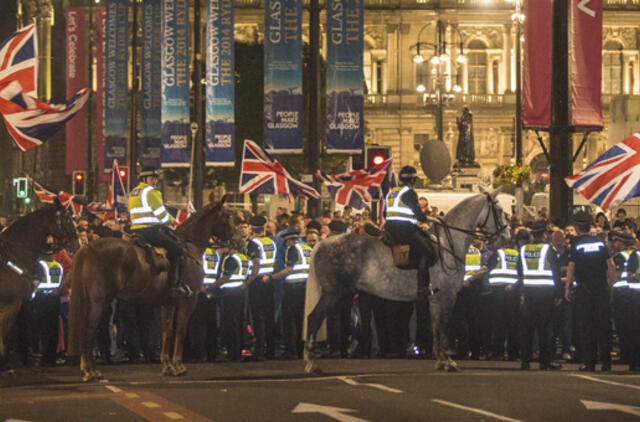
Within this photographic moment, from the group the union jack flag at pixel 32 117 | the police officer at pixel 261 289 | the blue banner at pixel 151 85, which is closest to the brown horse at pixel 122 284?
the police officer at pixel 261 289

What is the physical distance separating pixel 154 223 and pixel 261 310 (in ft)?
12.0

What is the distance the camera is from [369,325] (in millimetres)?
18344

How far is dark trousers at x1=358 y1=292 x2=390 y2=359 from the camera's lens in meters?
18.2

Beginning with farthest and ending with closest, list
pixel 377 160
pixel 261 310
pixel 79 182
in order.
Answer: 1. pixel 79 182
2. pixel 377 160
3. pixel 261 310

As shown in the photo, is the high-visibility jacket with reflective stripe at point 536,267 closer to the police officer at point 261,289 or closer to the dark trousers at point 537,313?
the dark trousers at point 537,313

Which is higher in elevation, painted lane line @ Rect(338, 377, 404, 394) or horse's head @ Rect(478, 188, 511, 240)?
horse's head @ Rect(478, 188, 511, 240)

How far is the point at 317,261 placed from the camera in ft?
51.7

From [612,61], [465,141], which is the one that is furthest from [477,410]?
[612,61]

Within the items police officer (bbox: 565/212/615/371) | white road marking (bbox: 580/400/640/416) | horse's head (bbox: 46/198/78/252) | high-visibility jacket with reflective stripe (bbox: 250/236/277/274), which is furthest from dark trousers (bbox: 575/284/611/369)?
horse's head (bbox: 46/198/78/252)

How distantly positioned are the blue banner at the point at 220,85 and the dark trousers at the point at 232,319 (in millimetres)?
14586

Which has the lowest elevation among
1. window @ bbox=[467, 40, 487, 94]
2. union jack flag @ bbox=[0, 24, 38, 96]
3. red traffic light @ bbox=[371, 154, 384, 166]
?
red traffic light @ bbox=[371, 154, 384, 166]

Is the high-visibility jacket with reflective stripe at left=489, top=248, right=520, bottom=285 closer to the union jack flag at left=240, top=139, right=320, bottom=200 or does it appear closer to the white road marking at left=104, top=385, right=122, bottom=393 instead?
the white road marking at left=104, top=385, right=122, bottom=393

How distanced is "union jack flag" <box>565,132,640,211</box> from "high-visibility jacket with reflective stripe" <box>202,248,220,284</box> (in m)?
5.09

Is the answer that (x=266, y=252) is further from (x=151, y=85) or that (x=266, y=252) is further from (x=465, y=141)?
(x=465, y=141)
